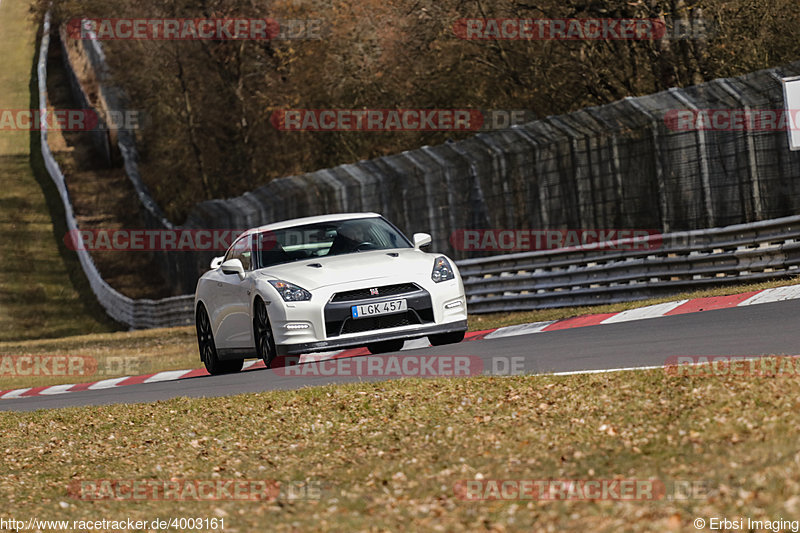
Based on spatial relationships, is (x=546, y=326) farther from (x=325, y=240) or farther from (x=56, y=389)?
(x=56, y=389)

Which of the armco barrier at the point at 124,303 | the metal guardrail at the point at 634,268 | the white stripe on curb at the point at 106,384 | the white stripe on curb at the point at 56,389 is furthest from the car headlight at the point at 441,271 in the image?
the armco barrier at the point at 124,303

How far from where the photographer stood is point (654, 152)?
61.6 feet

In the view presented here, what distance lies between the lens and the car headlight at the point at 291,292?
12461 millimetres

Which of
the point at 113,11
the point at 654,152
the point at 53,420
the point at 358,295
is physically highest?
the point at 113,11

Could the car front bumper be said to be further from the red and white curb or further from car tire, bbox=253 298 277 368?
the red and white curb

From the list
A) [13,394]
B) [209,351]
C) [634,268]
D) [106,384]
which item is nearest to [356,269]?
[209,351]

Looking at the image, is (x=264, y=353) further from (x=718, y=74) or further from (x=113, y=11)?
(x=113, y=11)

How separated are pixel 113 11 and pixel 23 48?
102ft

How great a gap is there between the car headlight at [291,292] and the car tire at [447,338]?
153 cm

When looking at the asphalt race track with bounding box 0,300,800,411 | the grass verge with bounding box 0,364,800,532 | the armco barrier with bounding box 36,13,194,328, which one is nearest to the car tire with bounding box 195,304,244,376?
the asphalt race track with bounding box 0,300,800,411

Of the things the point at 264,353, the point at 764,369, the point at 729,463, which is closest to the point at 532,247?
the point at 264,353

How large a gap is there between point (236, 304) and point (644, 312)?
542 cm

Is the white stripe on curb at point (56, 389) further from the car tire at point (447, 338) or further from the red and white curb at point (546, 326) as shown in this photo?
the car tire at point (447, 338)

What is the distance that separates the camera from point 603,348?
12234 mm
